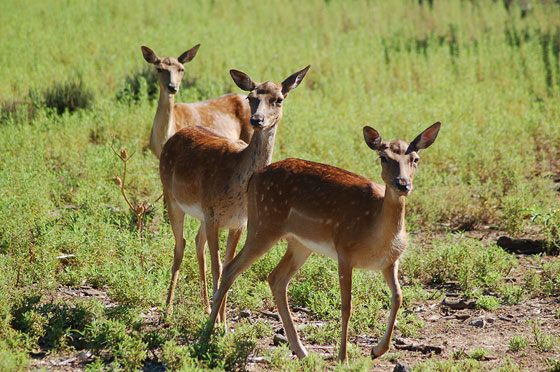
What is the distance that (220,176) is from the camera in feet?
20.5

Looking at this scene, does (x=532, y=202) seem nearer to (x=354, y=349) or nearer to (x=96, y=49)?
(x=354, y=349)

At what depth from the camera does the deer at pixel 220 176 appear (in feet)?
20.1

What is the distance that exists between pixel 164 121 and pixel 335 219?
4.60m

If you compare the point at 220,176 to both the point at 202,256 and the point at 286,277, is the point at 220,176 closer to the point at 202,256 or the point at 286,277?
the point at 202,256

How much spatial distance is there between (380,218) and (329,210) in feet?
1.50

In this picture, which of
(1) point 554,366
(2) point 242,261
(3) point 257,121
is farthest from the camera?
(3) point 257,121

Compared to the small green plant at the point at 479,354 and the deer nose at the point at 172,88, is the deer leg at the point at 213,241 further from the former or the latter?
the deer nose at the point at 172,88

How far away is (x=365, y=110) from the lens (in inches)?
488

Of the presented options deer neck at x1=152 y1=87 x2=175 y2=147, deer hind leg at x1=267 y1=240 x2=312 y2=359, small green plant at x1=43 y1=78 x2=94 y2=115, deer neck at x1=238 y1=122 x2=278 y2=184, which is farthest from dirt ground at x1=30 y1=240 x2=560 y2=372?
small green plant at x1=43 y1=78 x2=94 y2=115

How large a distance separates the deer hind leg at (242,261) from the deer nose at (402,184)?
120 cm

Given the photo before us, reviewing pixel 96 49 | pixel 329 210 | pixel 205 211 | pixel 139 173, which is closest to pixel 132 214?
pixel 139 173

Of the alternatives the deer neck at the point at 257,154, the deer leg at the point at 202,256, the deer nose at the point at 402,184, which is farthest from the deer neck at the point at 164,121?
the deer nose at the point at 402,184

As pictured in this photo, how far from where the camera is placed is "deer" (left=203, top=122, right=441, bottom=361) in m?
5.15

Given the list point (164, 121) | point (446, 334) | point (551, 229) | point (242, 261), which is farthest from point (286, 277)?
point (164, 121)
